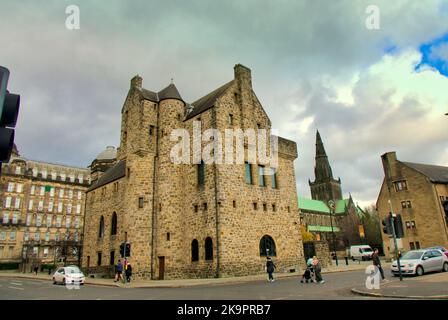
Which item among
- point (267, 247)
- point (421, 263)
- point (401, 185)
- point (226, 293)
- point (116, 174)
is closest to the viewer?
point (226, 293)

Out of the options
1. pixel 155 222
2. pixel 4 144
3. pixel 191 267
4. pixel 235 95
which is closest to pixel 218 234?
pixel 191 267

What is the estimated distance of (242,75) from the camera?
1314 inches

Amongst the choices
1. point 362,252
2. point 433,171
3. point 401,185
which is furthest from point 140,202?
point 433,171

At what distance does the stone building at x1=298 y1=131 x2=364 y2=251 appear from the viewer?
86250 millimetres

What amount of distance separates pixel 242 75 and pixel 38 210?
63057 millimetres

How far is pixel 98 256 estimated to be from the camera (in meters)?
36.0

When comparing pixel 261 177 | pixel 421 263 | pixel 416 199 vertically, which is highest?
pixel 261 177

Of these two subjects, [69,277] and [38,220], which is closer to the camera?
[69,277]

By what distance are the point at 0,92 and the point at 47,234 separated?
82286 mm

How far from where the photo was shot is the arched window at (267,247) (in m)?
29.6

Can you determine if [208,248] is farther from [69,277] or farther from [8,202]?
[8,202]

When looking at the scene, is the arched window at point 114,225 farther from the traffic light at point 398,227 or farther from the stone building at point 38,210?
the stone building at point 38,210

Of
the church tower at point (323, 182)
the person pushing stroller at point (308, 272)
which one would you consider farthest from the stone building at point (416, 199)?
the church tower at point (323, 182)

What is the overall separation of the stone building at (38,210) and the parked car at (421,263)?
5650 cm
